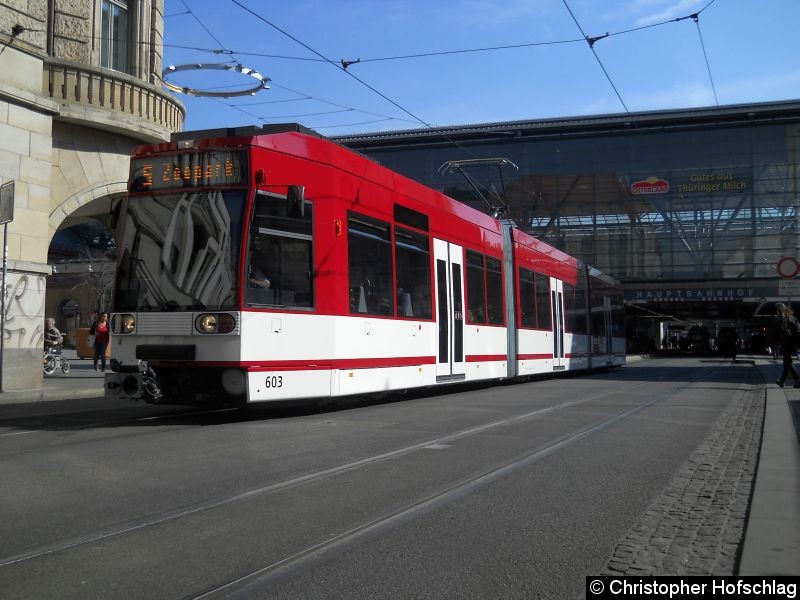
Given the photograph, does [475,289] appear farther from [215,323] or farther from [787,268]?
[787,268]

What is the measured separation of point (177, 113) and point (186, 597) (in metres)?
16.5

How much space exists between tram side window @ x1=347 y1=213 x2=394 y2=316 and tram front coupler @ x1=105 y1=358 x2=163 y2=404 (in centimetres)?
285

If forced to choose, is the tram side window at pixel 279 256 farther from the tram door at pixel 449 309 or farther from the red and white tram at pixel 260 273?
the tram door at pixel 449 309

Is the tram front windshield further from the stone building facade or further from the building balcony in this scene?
the building balcony

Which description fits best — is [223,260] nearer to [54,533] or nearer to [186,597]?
[54,533]

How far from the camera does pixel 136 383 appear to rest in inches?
362

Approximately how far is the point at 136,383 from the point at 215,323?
1.17 m

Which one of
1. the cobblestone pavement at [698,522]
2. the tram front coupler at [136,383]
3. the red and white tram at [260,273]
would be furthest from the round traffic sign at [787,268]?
the tram front coupler at [136,383]

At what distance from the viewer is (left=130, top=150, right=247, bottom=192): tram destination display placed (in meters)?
9.38

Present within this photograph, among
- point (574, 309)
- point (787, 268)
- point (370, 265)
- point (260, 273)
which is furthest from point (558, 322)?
point (260, 273)

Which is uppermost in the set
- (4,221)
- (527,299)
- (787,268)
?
(4,221)

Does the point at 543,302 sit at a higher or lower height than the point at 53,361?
higher

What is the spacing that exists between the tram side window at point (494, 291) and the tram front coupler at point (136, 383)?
824 centimetres

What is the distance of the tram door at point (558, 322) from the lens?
20.9 m
